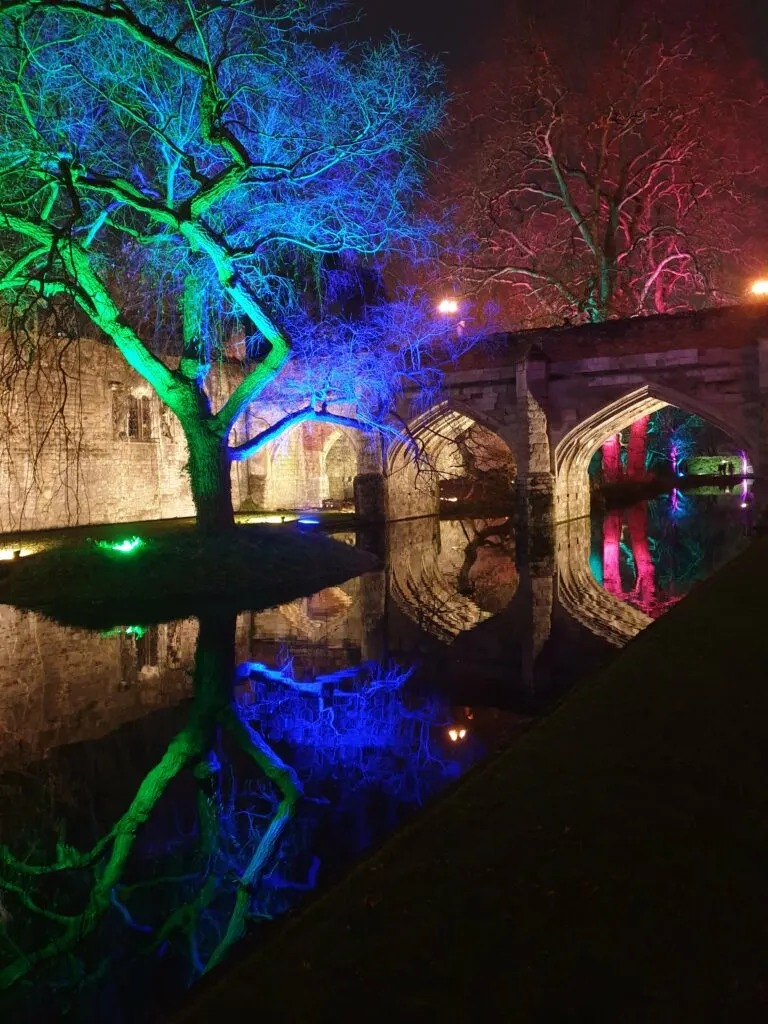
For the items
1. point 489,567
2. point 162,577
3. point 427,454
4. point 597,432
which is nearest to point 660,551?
point 489,567

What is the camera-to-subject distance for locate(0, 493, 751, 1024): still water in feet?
9.29

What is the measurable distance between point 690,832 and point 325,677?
4.26m

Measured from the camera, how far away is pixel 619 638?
7.49 meters

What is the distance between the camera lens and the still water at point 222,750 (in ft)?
9.29

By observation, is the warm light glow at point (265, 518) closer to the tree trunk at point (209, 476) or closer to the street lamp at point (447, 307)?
the street lamp at point (447, 307)

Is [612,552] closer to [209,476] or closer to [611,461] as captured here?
[209,476]

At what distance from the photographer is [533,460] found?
1889 centimetres

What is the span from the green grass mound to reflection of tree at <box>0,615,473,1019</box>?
A: 4326 mm

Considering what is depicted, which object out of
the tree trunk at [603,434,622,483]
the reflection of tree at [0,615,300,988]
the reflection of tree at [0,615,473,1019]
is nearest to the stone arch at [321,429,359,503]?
the tree trunk at [603,434,622,483]

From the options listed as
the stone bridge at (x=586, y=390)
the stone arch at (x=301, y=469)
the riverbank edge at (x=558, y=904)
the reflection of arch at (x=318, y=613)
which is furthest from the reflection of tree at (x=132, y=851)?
the stone arch at (x=301, y=469)

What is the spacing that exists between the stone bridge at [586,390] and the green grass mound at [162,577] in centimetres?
515

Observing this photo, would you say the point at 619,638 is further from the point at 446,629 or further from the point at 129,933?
the point at 129,933

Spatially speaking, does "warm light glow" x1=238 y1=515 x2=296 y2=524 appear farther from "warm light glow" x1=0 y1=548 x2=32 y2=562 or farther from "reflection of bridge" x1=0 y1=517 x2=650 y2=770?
"reflection of bridge" x1=0 y1=517 x2=650 y2=770

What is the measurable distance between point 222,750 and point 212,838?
1211 mm
